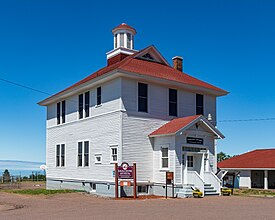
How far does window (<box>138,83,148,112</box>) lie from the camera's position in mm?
24484

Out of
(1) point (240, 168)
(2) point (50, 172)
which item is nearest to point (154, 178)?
(2) point (50, 172)

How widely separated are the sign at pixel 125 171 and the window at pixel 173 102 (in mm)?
5185

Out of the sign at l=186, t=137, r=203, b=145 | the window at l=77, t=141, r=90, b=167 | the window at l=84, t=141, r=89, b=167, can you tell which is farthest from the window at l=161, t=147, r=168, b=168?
the window at l=84, t=141, r=89, b=167

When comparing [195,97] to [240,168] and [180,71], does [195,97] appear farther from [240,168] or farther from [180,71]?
[240,168]

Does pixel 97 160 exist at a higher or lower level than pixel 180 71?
lower

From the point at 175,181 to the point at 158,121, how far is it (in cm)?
405

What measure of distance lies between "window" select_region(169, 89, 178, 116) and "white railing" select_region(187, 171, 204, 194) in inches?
172

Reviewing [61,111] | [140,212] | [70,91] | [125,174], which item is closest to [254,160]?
[61,111]

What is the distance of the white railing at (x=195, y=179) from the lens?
74.4 ft

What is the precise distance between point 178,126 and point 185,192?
11.9ft

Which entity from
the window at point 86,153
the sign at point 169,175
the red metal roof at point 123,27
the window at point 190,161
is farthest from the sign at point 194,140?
the red metal roof at point 123,27

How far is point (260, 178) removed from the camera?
4053 centimetres

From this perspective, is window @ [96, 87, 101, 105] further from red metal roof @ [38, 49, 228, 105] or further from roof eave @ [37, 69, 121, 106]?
red metal roof @ [38, 49, 228, 105]

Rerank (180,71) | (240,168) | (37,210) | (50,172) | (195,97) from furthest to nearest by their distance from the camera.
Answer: (240,168) < (50,172) < (180,71) < (195,97) < (37,210)
